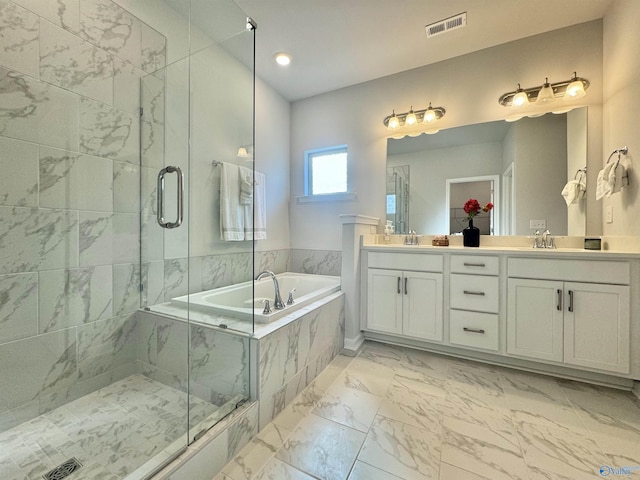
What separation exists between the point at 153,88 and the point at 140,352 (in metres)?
1.80

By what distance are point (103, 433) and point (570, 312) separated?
2.74m

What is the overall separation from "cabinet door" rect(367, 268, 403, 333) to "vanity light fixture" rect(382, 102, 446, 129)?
58.9 inches

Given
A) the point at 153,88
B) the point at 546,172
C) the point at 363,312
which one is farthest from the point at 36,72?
the point at 546,172

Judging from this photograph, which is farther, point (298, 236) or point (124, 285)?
point (298, 236)

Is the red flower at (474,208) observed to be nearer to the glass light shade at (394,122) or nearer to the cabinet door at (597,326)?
the cabinet door at (597,326)

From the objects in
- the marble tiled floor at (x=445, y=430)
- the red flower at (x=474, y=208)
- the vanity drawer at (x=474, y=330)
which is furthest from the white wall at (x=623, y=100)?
the marble tiled floor at (x=445, y=430)

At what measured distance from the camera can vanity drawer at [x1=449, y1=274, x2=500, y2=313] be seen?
1.93 meters

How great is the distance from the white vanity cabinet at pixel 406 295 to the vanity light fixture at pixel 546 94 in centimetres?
150

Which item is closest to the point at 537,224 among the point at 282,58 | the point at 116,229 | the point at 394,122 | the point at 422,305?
the point at 422,305

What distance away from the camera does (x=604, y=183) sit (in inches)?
70.7

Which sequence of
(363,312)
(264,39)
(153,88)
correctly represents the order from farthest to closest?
(363,312), (264,39), (153,88)

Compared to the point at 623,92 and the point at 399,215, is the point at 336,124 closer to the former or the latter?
the point at 399,215

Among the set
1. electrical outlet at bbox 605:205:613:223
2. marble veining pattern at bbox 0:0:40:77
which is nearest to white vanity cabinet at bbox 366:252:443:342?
electrical outlet at bbox 605:205:613:223

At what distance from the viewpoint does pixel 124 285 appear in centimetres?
174
